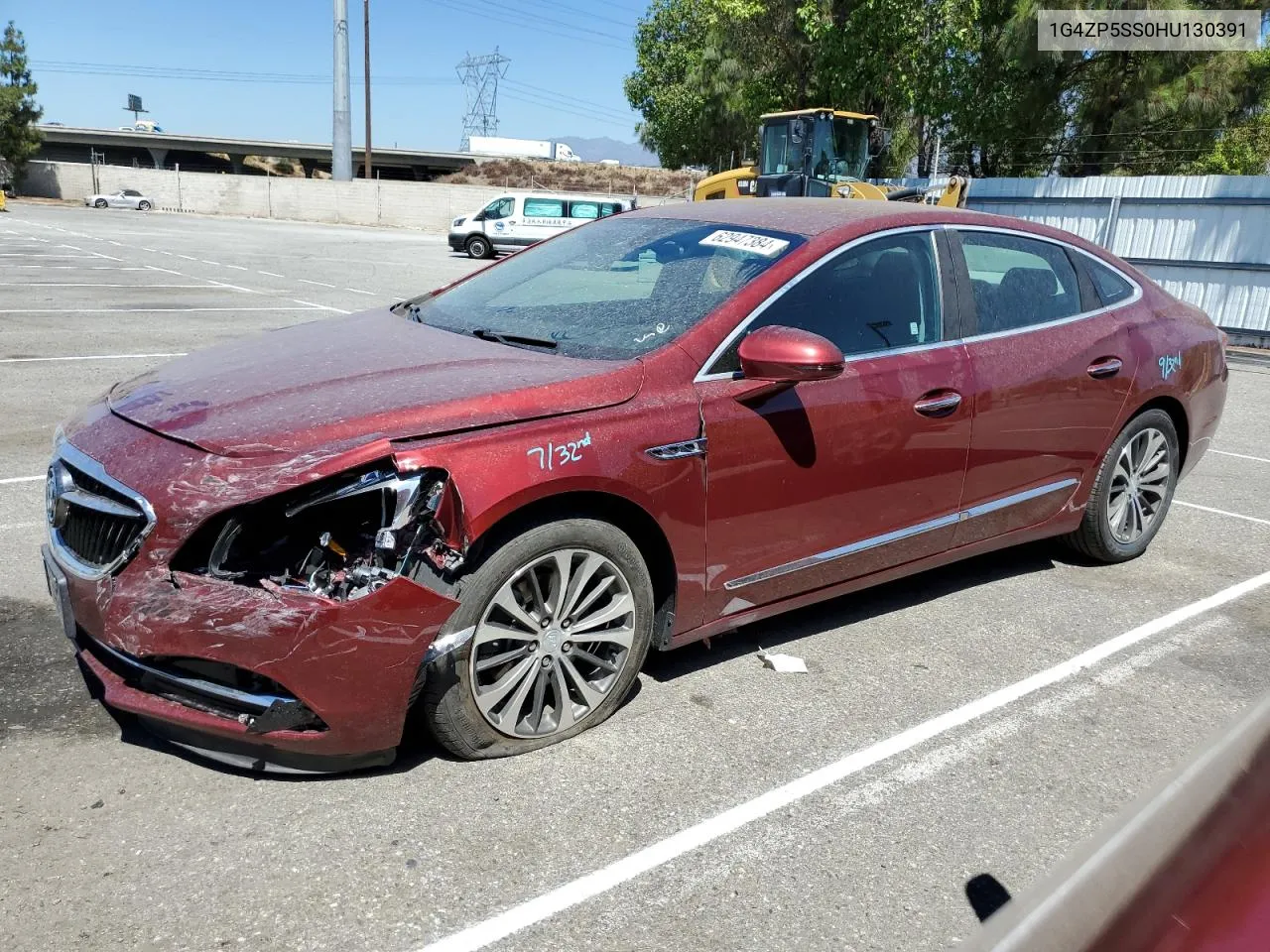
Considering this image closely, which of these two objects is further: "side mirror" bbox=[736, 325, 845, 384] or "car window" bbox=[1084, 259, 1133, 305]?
"car window" bbox=[1084, 259, 1133, 305]

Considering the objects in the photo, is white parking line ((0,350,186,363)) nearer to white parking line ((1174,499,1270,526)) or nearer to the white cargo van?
white parking line ((1174,499,1270,526))

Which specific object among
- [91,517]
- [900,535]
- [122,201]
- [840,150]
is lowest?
[122,201]

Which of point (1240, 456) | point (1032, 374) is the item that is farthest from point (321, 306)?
point (1032, 374)

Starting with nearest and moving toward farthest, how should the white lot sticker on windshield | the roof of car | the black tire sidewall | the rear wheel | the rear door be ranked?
the white lot sticker on windshield < the roof of car < the rear door < the black tire sidewall < the rear wheel

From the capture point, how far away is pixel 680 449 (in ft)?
11.0

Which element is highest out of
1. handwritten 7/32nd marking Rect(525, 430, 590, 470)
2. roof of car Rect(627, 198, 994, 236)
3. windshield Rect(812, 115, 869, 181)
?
windshield Rect(812, 115, 869, 181)

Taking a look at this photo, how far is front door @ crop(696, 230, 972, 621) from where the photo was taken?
11.6 ft

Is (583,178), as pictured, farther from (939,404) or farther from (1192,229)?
→ (939,404)

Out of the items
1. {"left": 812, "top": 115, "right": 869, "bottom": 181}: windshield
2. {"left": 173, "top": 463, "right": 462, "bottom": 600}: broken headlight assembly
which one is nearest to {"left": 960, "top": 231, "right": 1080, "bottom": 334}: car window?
{"left": 173, "top": 463, "right": 462, "bottom": 600}: broken headlight assembly

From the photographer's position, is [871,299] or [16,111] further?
[16,111]

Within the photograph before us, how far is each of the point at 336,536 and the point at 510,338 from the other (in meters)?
1.22

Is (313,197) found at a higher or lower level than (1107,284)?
lower

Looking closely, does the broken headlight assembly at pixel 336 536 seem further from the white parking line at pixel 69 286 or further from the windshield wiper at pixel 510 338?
the white parking line at pixel 69 286

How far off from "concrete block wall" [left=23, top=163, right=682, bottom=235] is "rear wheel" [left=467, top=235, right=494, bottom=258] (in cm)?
1838
